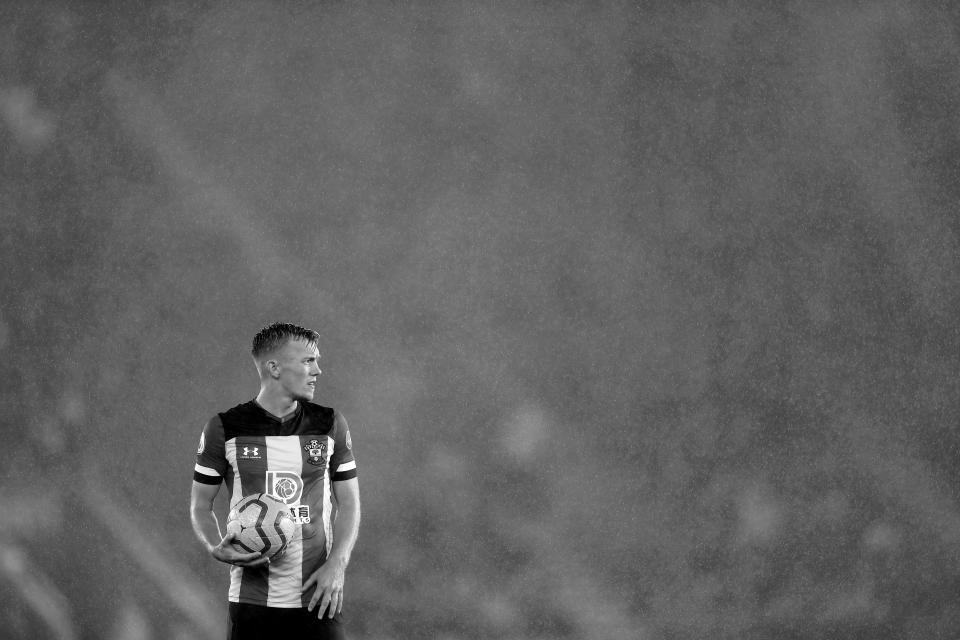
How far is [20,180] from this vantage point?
4320mm

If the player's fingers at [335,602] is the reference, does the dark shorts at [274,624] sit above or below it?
below

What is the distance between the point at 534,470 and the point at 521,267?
0.86 m

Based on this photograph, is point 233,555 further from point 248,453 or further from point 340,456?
point 340,456

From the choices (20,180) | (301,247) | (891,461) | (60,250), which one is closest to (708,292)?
(891,461)

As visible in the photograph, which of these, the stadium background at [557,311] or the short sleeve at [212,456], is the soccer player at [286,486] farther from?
the stadium background at [557,311]

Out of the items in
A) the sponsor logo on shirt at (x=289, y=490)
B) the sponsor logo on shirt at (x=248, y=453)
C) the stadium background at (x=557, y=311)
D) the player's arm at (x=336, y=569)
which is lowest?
the player's arm at (x=336, y=569)

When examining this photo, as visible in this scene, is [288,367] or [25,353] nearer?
[288,367]

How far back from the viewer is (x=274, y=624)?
254 centimetres

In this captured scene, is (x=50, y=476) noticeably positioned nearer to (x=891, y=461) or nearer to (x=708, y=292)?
(x=708, y=292)

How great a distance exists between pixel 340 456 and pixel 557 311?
1500 mm

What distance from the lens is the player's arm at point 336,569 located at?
2.53m

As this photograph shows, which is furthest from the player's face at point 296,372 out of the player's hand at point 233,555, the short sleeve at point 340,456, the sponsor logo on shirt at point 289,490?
the player's hand at point 233,555

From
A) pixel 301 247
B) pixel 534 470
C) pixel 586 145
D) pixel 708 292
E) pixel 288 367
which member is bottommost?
pixel 288 367

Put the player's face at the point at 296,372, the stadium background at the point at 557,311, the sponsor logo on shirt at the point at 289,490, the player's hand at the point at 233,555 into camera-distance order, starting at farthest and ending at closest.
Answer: the stadium background at the point at 557,311, the player's face at the point at 296,372, the sponsor logo on shirt at the point at 289,490, the player's hand at the point at 233,555
